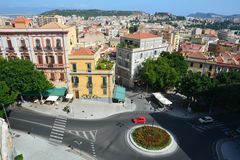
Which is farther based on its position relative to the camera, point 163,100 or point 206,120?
point 163,100

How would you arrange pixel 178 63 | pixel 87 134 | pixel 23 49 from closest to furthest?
pixel 87 134, pixel 23 49, pixel 178 63

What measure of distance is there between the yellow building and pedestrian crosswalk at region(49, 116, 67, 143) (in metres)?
11.3

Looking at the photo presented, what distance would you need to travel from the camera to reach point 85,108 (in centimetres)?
5019

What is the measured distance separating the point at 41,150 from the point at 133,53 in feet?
130

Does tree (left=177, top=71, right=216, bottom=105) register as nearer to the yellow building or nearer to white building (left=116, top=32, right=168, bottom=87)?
white building (left=116, top=32, right=168, bottom=87)

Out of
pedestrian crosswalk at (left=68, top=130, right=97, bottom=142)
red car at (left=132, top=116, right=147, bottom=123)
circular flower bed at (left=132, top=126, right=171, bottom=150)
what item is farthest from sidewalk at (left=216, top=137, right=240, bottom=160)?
pedestrian crosswalk at (left=68, top=130, right=97, bottom=142)

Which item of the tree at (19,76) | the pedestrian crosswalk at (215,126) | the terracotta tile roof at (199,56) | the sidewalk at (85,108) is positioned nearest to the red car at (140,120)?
the sidewalk at (85,108)

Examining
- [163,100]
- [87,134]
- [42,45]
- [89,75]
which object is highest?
[42,45]

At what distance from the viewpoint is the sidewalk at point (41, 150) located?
32425 mm

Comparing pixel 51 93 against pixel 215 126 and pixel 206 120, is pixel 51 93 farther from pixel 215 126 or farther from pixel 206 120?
pixel 215 126

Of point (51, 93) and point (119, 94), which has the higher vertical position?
point (51, 93)

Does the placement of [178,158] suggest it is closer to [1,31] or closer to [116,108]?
[116,108]

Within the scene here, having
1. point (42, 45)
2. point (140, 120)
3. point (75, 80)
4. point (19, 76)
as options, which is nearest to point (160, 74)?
point (140, 120)

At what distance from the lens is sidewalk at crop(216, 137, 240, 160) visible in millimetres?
33812
